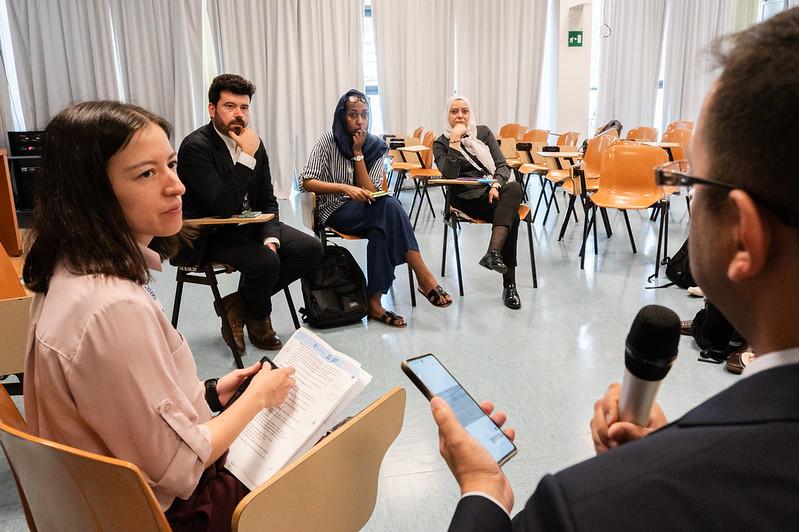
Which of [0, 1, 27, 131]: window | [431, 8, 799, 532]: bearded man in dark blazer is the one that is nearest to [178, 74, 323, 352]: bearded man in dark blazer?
[431, 8, 799, 532]: bearded man in dark blazer

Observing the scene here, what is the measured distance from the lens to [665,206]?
153 inches

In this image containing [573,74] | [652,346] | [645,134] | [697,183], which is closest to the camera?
[697,183]

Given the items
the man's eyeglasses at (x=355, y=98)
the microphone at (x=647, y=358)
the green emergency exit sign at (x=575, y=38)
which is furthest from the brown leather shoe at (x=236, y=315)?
the green emergency exit sign at (x=575, y=38)

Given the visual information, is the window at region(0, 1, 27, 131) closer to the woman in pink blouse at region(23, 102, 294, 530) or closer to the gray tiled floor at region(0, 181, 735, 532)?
the gray tiled floor at region(0, 181, 735, 532)

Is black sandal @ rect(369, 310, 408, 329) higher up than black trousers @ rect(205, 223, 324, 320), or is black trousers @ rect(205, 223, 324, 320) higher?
black trousers @ rect(205, 223, 324, 320)

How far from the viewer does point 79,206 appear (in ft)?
3.22

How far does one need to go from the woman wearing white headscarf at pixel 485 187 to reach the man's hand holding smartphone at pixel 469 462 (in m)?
2.54

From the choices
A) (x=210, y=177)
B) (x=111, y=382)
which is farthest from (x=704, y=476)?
(x=210, y=177)

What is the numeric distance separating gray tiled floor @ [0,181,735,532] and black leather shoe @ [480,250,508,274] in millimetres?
208

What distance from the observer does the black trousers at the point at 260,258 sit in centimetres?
257

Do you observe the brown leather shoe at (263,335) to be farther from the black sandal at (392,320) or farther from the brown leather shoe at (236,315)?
the black sandal at (392,320)

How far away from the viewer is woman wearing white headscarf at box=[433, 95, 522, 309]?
3383 mm

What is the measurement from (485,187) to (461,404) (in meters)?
2.85

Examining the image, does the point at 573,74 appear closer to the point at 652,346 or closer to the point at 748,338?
the point at 652,346
